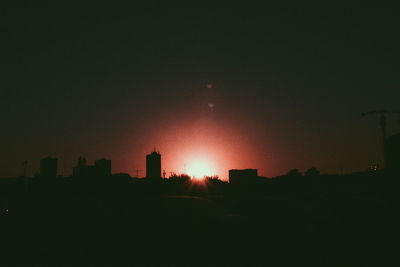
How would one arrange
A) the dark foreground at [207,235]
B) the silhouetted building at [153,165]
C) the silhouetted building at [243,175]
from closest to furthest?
1. the dark foreground at [207,235]
2. the silhouetted building at [243,175]
3. the silhouetted building at [153,165]

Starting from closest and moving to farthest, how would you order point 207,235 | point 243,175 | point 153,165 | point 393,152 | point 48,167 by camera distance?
point 207,235, point 393,152, point 243,175, point 153,165, point 48,167

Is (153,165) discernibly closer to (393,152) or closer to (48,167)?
(48,167)

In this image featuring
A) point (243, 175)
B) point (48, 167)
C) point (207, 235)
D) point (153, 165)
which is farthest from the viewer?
point (48, 167)

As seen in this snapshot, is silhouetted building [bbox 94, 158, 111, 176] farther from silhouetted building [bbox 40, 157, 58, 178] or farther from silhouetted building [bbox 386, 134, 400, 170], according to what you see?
silhouetted building [bbox 386, 134, 400, 170]

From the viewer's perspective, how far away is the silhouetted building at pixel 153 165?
12356cm

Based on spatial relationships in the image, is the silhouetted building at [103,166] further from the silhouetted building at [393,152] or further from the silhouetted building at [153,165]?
the silhouetted building at [393,152]

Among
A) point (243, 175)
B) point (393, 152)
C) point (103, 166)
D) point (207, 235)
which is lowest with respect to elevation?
point (207, 235)

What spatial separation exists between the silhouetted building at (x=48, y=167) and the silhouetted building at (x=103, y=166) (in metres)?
21.0

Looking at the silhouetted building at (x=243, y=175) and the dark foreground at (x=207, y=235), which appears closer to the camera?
the dark foreground at (x=207, y=235)

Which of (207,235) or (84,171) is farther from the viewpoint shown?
(84,171)

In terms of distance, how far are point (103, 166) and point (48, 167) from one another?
84.5 ft

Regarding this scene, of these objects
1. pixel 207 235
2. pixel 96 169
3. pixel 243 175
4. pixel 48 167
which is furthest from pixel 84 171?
pixel 207 235

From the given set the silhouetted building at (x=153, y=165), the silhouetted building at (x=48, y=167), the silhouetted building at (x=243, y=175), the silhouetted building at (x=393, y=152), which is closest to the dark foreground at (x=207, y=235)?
the silhouetted building at (x=393, y=152)

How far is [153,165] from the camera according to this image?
12500cm
